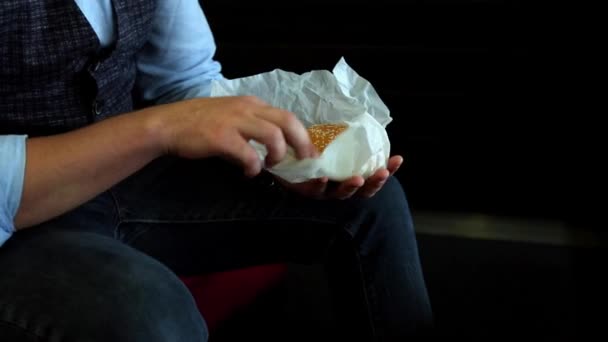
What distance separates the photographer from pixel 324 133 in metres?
0.81

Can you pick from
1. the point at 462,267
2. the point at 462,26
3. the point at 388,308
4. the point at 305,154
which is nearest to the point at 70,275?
the point at 305,154

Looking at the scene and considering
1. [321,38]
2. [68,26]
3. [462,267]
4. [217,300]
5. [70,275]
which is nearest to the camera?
[70,275]

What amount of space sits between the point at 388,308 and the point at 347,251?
0.26 feet

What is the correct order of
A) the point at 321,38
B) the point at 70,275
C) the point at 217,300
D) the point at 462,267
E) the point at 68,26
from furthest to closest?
the point at 321,38 < the point at 462,267 < the point at 217,300 < the point at 68,26 < the point at 70,275

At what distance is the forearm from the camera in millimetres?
694

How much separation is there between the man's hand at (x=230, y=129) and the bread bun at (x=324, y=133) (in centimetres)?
9

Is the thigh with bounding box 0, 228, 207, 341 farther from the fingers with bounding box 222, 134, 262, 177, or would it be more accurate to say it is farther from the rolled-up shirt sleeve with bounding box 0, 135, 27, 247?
the fingers with bounding box 222, 134, 262, 177

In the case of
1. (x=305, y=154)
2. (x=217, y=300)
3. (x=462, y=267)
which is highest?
(x=305, y=154)

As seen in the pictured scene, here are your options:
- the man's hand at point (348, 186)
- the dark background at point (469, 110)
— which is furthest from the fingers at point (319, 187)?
the dark background at point (469, 110)

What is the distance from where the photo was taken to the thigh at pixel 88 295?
0.59m

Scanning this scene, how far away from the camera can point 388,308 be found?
81 cm

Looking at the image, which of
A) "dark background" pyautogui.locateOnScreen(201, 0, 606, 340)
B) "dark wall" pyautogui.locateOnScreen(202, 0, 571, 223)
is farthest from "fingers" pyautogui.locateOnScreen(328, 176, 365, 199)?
"dark wall" pyautogui.locateOnScreen(202, 0, 571, 223)

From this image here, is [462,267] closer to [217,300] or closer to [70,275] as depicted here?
[217,300]

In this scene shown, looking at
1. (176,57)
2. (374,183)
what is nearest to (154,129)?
(374,183)
